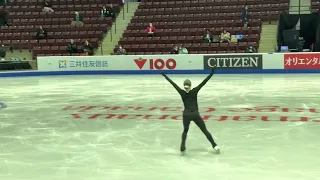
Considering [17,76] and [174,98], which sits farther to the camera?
[17,76]

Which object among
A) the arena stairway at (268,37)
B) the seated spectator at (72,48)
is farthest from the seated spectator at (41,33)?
the arena stairway at (268,37)

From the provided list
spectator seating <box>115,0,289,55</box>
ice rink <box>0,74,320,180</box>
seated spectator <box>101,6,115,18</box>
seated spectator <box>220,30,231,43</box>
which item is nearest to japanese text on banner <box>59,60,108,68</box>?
spectator seating <box>115,0,289,55</box>

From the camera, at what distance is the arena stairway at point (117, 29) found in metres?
23.3

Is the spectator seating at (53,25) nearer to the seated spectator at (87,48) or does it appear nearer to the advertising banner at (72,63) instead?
the seated spectator at (87,48)

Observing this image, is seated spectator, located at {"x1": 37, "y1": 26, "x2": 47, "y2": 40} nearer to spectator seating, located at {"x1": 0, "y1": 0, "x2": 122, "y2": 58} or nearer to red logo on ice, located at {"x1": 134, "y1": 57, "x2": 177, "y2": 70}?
spectator seating, located at {"x1": 0, "y1": 0, "x2": 122, "y2": 58}

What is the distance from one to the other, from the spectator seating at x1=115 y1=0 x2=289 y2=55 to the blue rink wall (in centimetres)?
199

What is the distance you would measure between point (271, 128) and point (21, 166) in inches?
153

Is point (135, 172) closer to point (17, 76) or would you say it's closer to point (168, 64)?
point (168, 64)

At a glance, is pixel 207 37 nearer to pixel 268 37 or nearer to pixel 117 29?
pixel 268 37

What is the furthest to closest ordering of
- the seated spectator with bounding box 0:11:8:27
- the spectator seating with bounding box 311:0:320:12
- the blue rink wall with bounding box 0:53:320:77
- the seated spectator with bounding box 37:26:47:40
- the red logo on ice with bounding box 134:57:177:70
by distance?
1. the seated spectator with bounding box 0:11:8:27
2. the seated spectator with bounding box 37:26:47:40
3. the spectator seating with bounding box 311:0:320:12
4. the red logo on ice with bounding box 134:57:177:70
5. the blue rink wall with bounding box 0:53:320:77

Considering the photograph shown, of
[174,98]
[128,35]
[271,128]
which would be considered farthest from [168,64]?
[271,128]

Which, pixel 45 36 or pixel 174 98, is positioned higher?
pixel 45 36

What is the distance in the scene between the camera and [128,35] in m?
23.8

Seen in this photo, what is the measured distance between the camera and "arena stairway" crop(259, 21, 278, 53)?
2082cm
